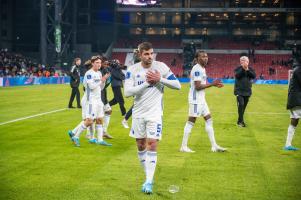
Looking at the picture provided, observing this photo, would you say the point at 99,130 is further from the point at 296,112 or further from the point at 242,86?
the point at 242,86

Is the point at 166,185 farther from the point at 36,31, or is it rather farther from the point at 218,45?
the point at 218,45

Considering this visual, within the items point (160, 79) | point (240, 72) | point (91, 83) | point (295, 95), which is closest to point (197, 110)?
point (295, 95)

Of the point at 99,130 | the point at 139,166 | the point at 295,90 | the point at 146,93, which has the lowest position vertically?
the point at 139,166

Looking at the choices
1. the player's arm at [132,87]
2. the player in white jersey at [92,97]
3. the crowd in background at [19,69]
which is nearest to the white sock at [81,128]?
the player in white jersey at [92,97]

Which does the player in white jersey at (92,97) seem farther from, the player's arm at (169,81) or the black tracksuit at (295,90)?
the black tracksuit at (295,90)

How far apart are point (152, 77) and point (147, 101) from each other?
0.58m

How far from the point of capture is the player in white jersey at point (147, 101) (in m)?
7.26

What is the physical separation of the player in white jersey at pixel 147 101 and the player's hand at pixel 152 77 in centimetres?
14

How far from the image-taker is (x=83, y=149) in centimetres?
1112

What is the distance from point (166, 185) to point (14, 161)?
11.8 ft

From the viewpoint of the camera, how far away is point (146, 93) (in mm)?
7488

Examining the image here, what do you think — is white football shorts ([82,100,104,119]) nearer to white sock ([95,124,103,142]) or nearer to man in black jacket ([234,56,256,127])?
white sock ([95,124,103,142])

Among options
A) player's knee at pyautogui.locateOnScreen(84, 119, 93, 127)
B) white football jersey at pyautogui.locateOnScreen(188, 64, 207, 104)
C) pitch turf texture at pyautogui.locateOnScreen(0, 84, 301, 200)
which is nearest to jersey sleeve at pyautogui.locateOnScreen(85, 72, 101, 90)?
player's knee at pyautogui.locateOnScreen(84, 119, 93, 127)

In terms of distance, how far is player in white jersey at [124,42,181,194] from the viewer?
7262 millimetres
